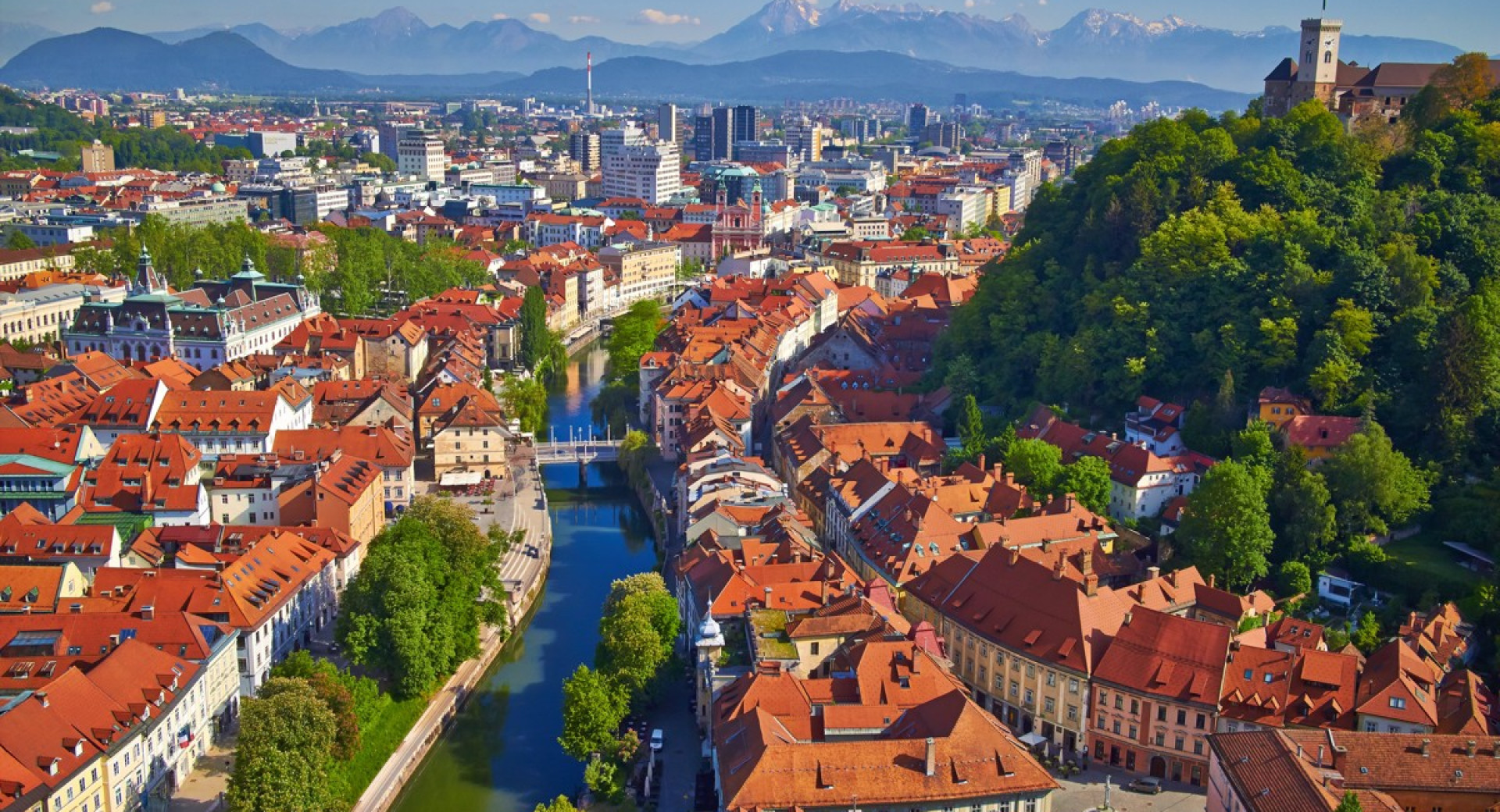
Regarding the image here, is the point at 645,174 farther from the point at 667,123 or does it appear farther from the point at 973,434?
the point at 973,434

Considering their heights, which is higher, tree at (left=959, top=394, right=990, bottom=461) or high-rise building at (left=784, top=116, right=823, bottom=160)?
high-rise building at (left=784, top=116, right=823, bottom=160)

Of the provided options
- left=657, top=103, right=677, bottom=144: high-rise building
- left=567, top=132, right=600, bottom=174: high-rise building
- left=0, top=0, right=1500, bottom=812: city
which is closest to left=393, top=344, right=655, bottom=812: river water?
left=0, top=0, right=1500, bottom=812: city

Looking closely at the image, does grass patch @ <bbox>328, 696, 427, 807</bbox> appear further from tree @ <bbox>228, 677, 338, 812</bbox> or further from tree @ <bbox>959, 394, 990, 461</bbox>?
tree @ <bbox>959, 394, 990, 461</bbox>

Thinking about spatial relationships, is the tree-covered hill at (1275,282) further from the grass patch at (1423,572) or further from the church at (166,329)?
the church at (166,329)

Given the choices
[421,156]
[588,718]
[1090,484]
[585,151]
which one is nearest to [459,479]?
[588,718]

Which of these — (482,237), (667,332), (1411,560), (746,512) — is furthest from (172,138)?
(1411,560)
